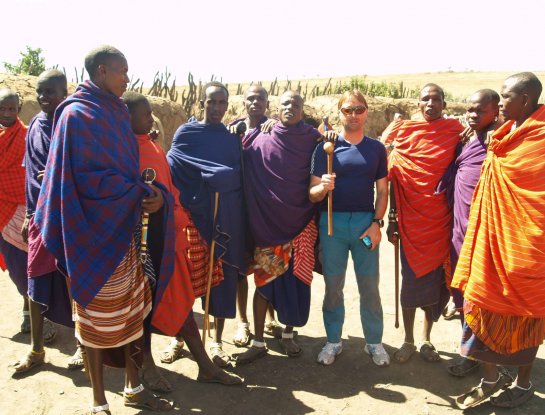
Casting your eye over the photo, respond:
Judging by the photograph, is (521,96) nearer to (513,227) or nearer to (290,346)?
(513,227)

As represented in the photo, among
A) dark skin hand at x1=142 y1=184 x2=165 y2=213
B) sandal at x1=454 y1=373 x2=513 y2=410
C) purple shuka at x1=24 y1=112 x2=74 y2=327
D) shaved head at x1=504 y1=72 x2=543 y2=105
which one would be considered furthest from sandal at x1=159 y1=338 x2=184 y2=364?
shaved head at x1=504 y1=72 x2=543 y2=105

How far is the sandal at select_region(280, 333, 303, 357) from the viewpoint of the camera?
423 centimetres

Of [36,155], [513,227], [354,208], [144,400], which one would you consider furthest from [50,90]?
[513,227]

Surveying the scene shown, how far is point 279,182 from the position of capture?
4.00m

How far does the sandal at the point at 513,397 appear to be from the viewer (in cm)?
350

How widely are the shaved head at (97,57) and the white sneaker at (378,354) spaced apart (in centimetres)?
299

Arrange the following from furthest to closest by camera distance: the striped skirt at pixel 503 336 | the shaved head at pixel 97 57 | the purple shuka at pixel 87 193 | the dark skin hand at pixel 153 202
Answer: the striped skirt at pixel 503 336
the dark skin hand at pixel 153 202
the shaved head at pixel 97 57
the purple shuka at pixel 87 193

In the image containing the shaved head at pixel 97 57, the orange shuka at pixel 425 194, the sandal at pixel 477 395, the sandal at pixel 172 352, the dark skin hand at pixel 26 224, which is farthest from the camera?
the sandal at pixel 172 352

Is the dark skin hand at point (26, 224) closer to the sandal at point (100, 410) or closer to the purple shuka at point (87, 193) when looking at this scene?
the purple shuka at point (87, 193)

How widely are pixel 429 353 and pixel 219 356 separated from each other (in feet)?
5.82

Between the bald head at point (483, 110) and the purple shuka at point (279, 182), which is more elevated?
the bald head at point (483, 110)

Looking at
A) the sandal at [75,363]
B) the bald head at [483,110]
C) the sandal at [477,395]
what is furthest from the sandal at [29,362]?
the bald head at [483,110]

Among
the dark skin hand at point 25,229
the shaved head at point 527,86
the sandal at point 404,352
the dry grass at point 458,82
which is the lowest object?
the sandal at point 404,352

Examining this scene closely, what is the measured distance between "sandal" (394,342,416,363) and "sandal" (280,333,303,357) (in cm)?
82
